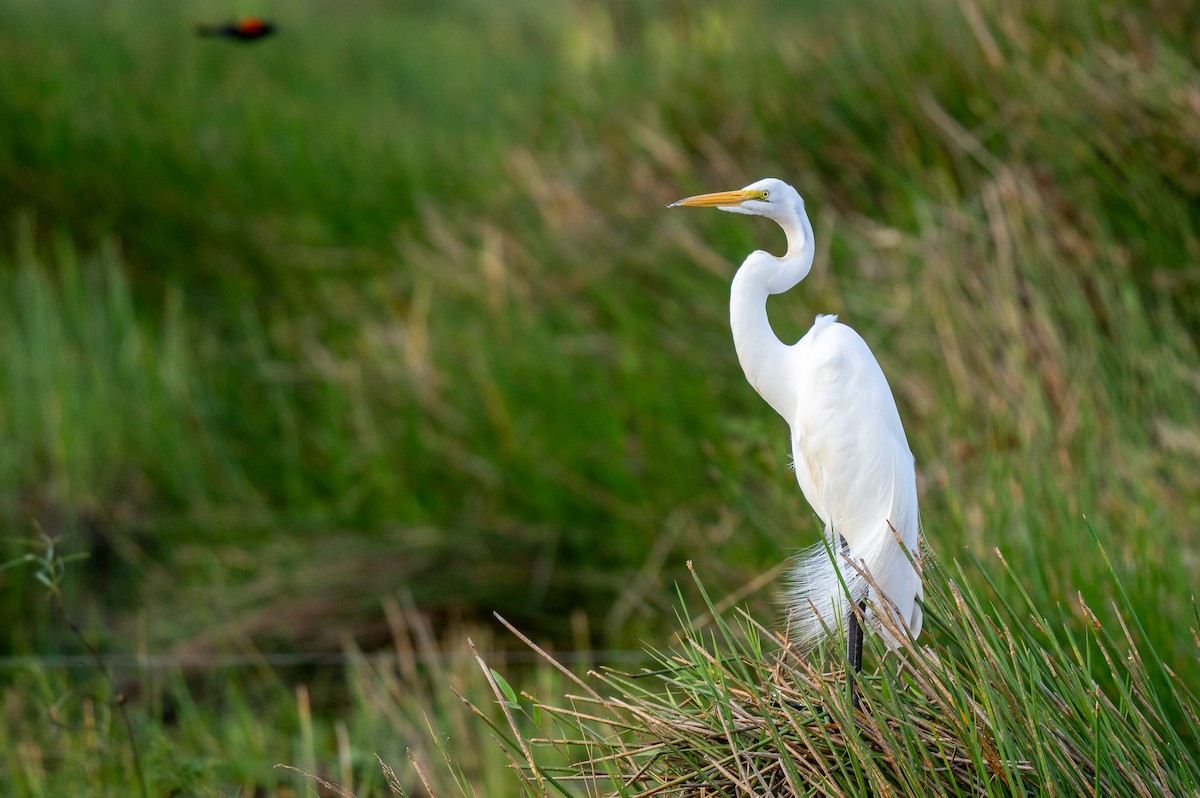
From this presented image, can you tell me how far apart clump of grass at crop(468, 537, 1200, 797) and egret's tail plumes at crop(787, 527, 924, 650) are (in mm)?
28

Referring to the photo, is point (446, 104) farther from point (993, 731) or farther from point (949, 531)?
point (993, 731)

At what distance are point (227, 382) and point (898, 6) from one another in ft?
7.86

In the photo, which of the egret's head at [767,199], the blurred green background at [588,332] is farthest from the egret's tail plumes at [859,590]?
the blurred green background at [588,332]

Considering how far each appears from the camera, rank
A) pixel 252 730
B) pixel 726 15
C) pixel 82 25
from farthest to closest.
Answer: pixel 82 25
pixel 726 15
pixel 252 730

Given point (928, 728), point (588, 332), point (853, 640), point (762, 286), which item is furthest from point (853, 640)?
point (588, 332)

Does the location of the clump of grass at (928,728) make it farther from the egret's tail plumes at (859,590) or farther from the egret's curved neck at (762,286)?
the egret's curved neck at (762,286)

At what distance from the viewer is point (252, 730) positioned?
2.72 m

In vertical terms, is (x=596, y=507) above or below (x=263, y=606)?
above

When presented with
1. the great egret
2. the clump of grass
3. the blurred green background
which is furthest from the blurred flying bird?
the clump of grass

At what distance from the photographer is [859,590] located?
122 cm

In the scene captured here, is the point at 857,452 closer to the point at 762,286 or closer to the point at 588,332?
the point at 762,286

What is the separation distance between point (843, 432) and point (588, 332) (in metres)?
2.58

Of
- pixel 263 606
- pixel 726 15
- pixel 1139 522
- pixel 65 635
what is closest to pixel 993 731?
pixel 1139 522

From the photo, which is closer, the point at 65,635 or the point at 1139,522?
the point at 1139,522
